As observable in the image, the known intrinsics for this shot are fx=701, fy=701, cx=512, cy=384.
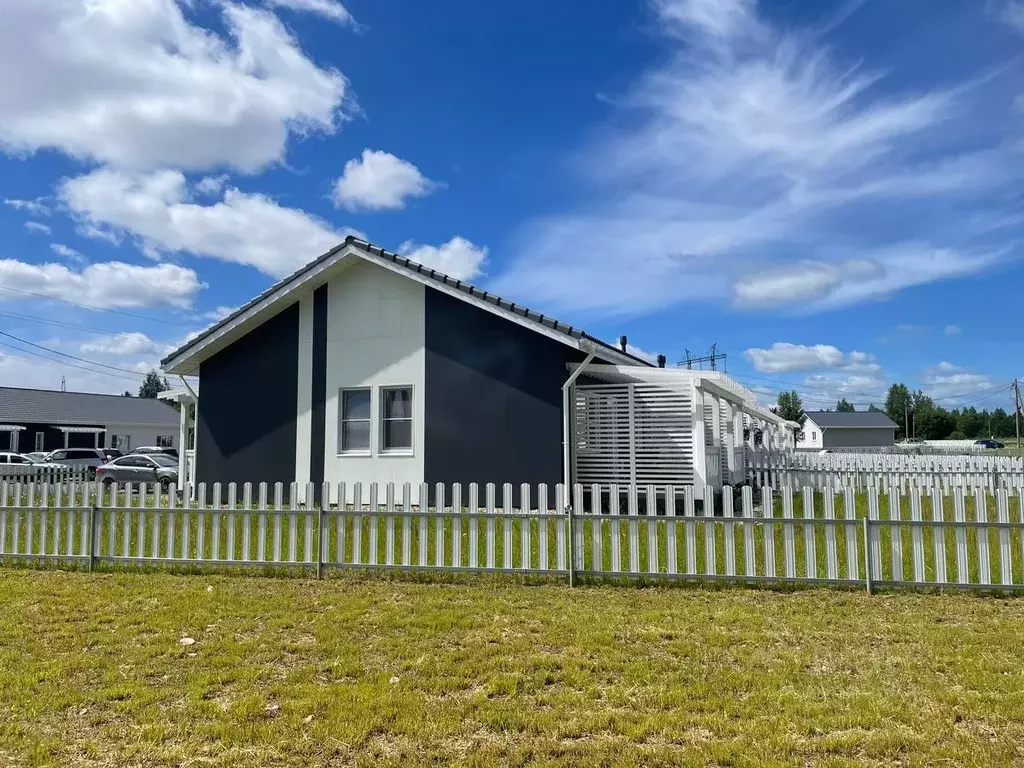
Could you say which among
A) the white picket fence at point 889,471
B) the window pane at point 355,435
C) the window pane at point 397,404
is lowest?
the white picket fence at point 889,471

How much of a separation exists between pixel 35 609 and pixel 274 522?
218 cm

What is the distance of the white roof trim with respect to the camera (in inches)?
489

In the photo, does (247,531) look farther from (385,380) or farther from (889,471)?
(889,471)

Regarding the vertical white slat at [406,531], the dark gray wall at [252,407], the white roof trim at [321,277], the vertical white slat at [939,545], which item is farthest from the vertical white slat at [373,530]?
the dark gray wall at [252,407]

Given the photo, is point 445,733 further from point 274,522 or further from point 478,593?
point 274,522

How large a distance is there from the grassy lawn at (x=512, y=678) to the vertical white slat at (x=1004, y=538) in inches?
10.3

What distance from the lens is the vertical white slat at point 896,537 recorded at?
6.14m

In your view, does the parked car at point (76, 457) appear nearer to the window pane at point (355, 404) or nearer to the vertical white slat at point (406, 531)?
the window pane at point (355, 404)

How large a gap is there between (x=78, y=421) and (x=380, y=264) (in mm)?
40501

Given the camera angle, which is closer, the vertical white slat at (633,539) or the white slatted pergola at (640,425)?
the vertical white slat at (633,539)

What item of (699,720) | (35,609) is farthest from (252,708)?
(35,609)

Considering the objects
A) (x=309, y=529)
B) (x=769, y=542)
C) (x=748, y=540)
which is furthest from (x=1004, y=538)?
(x=309, y=529)

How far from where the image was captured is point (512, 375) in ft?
43.4

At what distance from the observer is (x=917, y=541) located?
6133 millimetres
